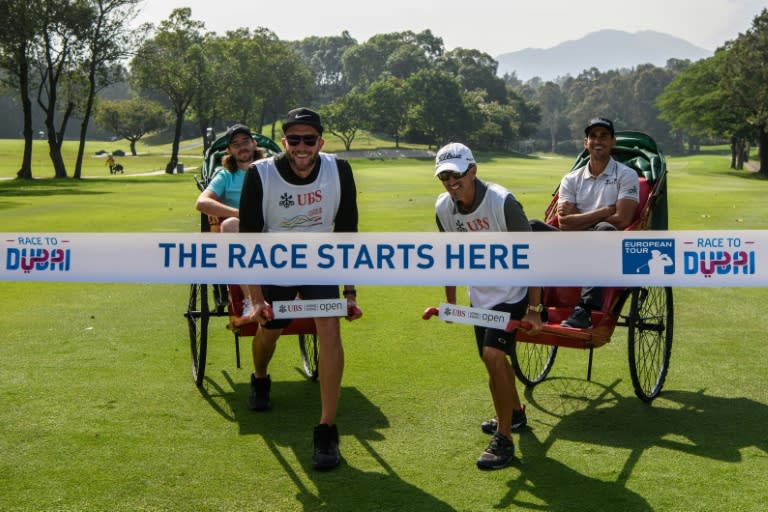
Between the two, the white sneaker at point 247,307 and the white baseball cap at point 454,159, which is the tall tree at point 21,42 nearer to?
the white sneaker at point 247,307

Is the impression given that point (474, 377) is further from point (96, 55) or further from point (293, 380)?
point (96, 55)

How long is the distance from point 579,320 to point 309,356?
9.09 feet

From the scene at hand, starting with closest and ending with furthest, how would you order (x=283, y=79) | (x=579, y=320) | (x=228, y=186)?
(x=579, y=320) → (x=228, y=186) → (x=283, y=79)

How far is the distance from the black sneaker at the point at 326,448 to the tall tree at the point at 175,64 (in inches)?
3032

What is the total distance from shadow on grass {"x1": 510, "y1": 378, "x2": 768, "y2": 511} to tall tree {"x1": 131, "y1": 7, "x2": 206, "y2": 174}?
7603 centimetres

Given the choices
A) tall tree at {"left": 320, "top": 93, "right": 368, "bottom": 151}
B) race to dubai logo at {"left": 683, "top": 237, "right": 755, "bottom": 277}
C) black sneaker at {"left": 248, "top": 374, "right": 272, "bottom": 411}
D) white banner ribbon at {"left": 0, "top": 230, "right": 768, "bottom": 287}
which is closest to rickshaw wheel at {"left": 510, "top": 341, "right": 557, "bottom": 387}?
white banner ribbon at {"left": 0, "top": 230, "right": 768, "bottom": 287}

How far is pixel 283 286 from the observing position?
653 centimetres

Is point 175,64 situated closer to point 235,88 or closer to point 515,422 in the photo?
point 235,88

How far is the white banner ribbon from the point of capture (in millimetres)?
6094

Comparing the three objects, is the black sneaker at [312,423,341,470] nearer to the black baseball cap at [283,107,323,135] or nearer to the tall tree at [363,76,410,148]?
the black baseball cap at [283,107,323,135]

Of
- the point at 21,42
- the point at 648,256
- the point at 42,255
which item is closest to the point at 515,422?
the point at 648,256

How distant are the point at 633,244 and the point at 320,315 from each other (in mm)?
2049

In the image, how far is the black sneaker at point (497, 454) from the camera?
6035 mm

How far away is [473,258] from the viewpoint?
20.1 ft
